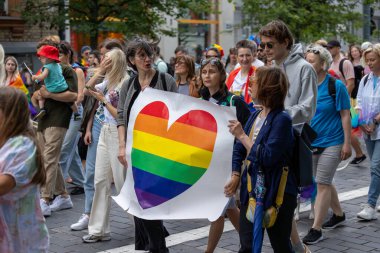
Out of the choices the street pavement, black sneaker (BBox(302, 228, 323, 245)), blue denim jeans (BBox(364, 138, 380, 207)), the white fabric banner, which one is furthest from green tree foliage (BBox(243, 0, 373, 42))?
the white fabric banner

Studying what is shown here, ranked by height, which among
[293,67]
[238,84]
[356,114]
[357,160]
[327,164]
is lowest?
[357,160]

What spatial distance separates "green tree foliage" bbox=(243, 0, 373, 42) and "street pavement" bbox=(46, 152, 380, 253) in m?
11.9

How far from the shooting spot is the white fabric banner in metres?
5.71

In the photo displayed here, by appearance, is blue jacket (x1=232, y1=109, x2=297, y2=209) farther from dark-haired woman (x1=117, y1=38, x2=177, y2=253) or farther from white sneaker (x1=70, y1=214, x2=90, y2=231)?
white sneaker (x1=70, y1=214, x2=90, y2=231)

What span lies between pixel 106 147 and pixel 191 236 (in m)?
1.19

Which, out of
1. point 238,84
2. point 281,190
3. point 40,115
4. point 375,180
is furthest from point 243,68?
point 281,190

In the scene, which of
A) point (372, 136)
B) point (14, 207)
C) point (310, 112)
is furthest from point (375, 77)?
point (14, 207)

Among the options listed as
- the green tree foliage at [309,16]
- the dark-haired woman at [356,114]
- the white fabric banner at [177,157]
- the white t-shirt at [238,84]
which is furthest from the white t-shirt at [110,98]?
the green tree foliage at [309,16]

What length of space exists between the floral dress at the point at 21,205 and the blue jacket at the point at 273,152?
1463 mm

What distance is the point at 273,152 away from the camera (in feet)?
16.0

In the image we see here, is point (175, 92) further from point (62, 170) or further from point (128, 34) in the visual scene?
point (128, 34)

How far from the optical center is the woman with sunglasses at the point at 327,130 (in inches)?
280

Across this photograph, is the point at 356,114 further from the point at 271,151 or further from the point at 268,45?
the point at 271,151

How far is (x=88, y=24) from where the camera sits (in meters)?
17.8
